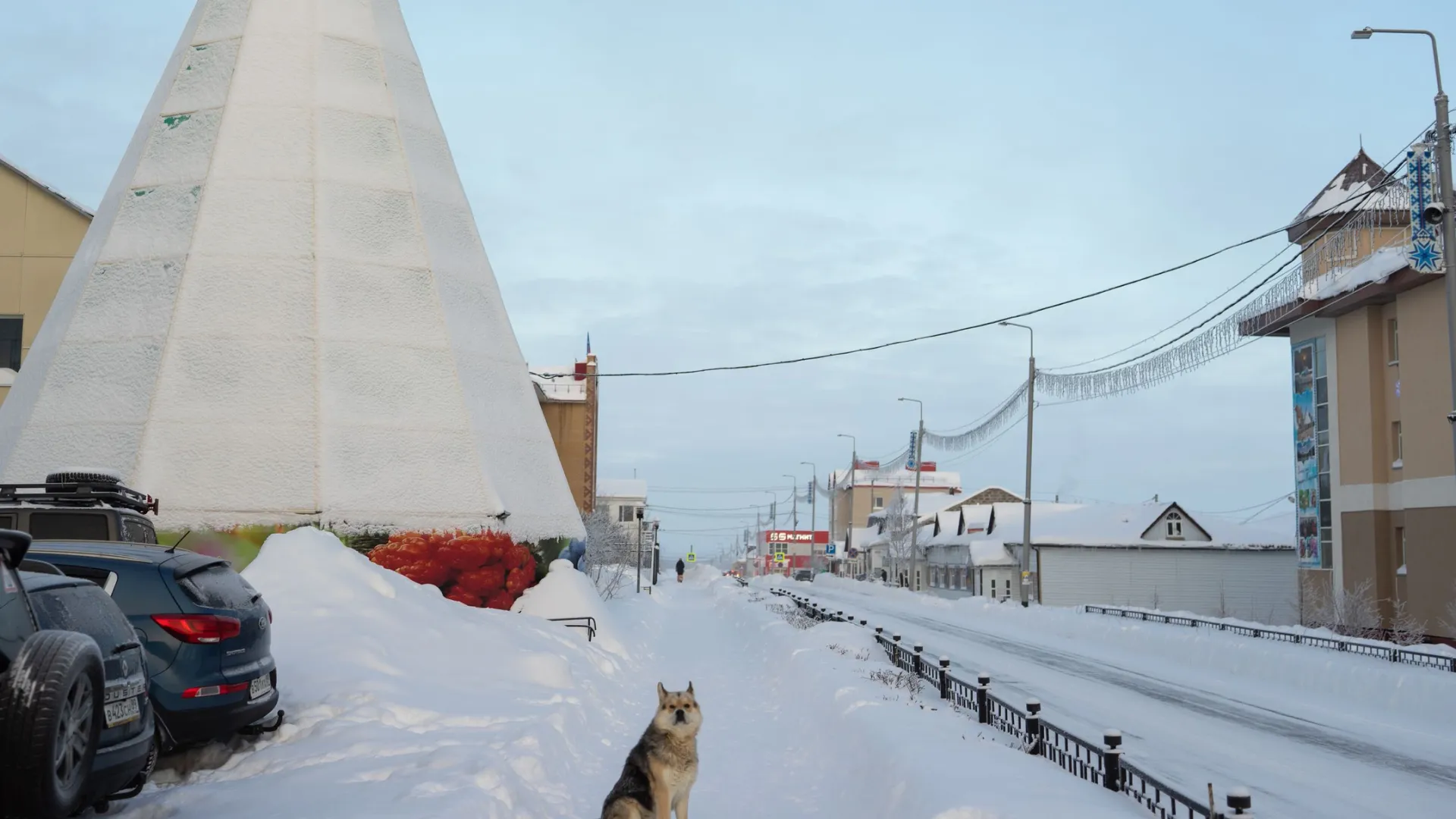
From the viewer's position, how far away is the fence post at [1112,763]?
367 inches

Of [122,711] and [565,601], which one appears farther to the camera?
[565,601]

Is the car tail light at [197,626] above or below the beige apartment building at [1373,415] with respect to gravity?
below

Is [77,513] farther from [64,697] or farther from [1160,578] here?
[1160,578]

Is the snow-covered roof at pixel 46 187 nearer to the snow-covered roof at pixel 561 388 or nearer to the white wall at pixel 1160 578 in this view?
the snow-covered roof at pixel 561 388

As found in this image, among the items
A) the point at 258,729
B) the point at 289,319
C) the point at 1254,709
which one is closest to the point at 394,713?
the point at 258,729

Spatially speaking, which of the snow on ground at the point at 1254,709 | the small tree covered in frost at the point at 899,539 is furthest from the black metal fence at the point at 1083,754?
the small tree covered in frost at the point at 899,539

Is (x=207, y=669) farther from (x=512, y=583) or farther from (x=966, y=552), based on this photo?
(x=966, y=552)

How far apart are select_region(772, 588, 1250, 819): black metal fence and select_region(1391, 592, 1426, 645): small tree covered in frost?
15462 mm

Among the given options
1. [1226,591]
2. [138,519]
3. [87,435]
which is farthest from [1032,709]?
[1226,591]

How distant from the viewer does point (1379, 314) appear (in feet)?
111

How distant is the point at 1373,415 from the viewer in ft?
110

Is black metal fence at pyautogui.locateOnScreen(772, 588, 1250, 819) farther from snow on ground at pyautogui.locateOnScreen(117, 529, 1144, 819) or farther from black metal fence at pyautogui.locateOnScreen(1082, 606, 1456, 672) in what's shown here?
black metal fence at pyautogui.locateOnScreen(1082, 606, 1456, 672)

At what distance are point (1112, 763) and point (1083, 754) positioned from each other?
448 centimetres

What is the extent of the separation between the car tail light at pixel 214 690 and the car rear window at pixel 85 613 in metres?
1.39
